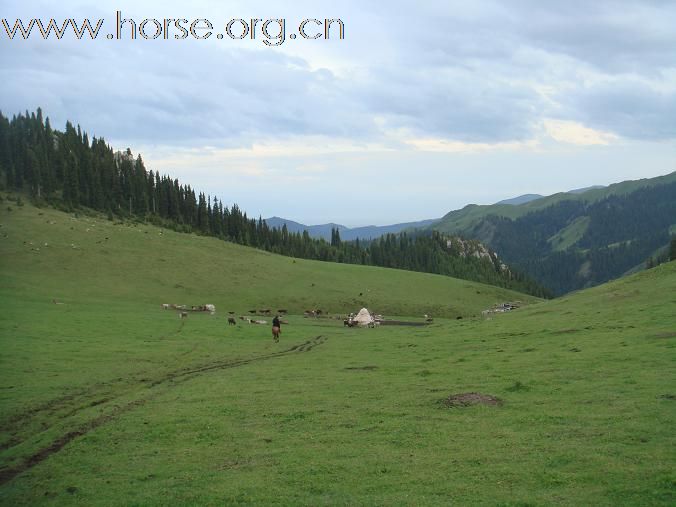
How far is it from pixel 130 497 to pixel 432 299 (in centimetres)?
8896

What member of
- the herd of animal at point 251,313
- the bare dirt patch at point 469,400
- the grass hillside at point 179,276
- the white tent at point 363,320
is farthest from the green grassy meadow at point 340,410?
the grass hillside at point 179,276

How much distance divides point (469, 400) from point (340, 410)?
504 cm

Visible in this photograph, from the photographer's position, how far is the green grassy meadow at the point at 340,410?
14.7 meters

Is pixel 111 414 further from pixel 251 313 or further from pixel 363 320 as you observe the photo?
pixel 251 313

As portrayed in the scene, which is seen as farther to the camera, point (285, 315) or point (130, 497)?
point (285, 315)

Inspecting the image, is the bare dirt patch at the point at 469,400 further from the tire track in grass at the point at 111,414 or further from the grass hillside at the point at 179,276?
the grass hillside at the point at 179,276

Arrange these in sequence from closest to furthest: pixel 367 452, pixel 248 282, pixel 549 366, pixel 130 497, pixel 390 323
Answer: pixel 130 497
pixel 367 452
pixel 549 366
pixel 390 323
pixel 248 282

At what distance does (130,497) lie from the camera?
14.9m

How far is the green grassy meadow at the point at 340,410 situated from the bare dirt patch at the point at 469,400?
57 cm

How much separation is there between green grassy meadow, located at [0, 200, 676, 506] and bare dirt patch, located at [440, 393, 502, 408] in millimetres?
566

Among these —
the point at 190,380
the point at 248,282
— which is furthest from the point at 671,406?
the point at 248,282

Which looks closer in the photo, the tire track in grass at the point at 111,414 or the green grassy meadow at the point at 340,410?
the green grassy meadow at the point at 340,410

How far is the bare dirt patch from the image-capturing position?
22.0 metres

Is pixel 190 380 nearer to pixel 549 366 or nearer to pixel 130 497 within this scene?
pixel 130 497
